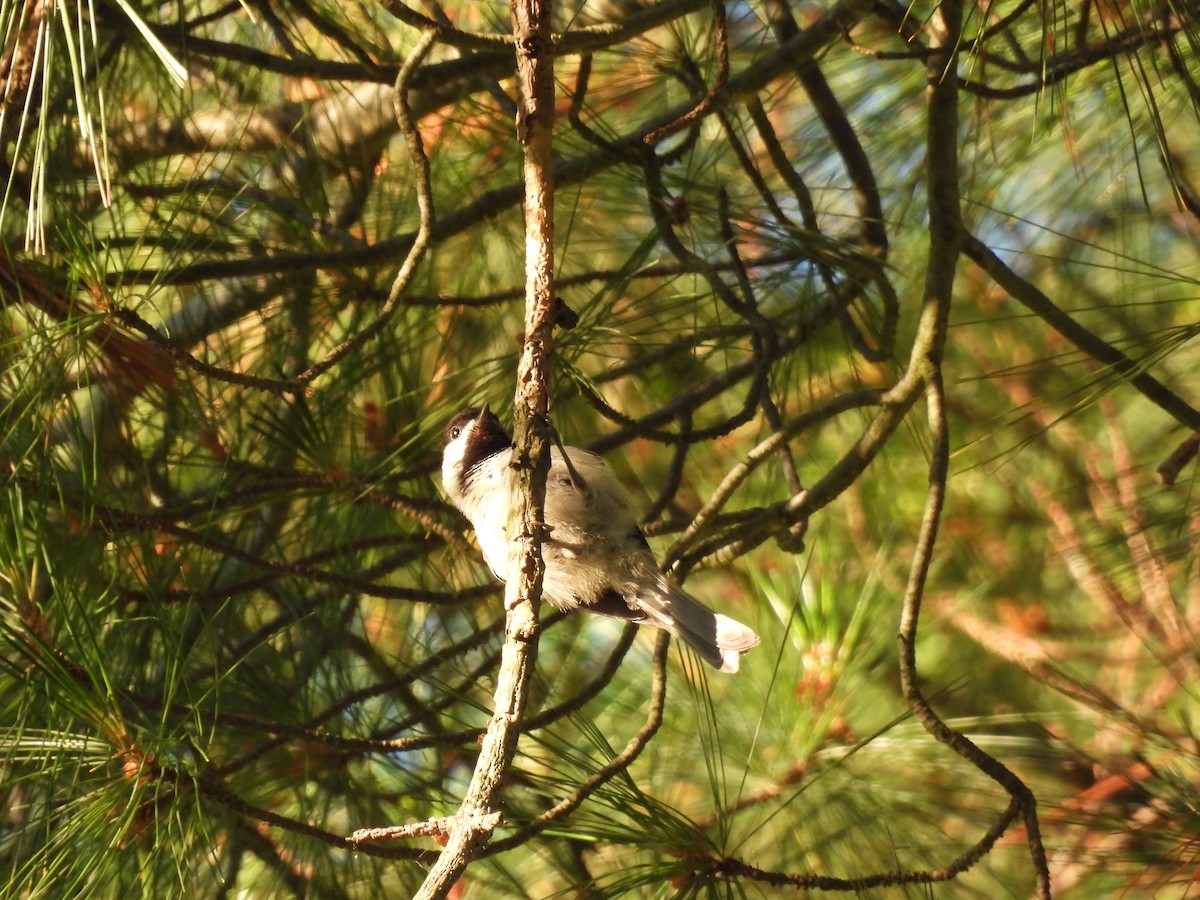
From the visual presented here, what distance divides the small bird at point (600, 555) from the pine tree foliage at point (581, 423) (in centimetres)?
9

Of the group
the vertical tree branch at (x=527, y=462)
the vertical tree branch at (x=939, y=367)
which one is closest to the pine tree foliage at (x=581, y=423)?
the vertical tree branch at (x=939, y=367)

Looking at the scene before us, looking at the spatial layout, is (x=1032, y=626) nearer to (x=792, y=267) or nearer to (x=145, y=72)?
(x=792, y=267)

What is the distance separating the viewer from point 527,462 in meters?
1.08

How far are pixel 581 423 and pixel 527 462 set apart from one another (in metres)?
1.74

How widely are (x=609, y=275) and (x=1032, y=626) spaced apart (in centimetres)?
199

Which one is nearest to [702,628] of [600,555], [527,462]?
[600,555]

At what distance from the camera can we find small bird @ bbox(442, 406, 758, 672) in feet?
5.88

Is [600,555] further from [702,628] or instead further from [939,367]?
[939,367]

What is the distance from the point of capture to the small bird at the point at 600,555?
1.79 metres

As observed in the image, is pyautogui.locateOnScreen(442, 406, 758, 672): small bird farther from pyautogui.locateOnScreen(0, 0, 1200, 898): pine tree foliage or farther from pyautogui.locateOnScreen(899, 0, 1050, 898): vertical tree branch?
pyautogui.locateOnScreen(899, 0, 1050, 898): vertical tree branch

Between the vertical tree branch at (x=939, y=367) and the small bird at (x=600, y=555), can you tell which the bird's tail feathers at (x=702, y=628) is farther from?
the vertical tree branch at (x=939, y=367)

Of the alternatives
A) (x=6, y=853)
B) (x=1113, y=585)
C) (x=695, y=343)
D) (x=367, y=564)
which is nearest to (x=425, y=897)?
(x=6, y=853)

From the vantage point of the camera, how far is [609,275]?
1.98m

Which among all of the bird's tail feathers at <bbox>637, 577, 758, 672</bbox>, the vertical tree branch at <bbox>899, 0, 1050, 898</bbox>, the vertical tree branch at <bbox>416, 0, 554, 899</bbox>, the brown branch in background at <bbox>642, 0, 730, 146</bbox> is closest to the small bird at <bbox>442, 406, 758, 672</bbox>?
the bird's tail feathers at <bbox>637, 577, 758, 672</bbox>
